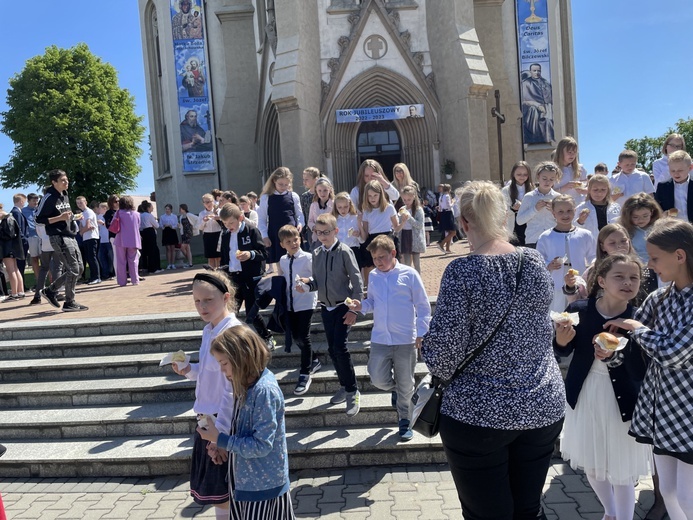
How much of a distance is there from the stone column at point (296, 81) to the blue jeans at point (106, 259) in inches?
258

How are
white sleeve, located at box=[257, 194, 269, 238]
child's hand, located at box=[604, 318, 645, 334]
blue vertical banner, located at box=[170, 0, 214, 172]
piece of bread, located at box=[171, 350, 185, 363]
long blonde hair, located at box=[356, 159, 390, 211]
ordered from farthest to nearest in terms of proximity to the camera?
blue vertical banner, located at box=[170, 0, 214, 172]
white sleeve, located at box=[257, 194, 269, 238]
long blonde hair, located at box=[356, 159, 390, 211]
piece of bread, located at box=[171, 350, 185, 363]
child's hand, located at box=[604, 318, 645, 334]

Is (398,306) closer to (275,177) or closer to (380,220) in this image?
(380,220)

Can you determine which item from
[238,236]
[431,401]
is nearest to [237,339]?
[431,401]

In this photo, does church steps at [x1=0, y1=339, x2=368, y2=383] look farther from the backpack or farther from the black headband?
the backpack

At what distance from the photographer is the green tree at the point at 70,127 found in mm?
30875

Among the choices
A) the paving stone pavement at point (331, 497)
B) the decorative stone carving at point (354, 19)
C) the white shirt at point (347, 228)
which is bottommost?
the paving stone pavement at point (331, 497)

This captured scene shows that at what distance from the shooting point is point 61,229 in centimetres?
883

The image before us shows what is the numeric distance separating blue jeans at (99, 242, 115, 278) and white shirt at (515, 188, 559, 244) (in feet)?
38.6

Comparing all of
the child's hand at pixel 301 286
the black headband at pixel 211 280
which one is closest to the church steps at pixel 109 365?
the child's hand at pixel 301 286

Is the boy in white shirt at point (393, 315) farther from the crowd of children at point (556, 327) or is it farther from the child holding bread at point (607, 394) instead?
the child holding bread at point (607, 394)

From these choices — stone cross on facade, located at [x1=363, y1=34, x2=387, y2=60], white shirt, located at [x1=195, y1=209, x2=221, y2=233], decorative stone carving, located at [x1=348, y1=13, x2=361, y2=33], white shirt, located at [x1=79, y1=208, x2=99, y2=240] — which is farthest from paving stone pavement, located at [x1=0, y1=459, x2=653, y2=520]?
decorative stone carving, located at [x1=348, y1=13, x2=361, y2=33]

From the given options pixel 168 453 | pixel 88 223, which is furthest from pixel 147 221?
pixel 168 453

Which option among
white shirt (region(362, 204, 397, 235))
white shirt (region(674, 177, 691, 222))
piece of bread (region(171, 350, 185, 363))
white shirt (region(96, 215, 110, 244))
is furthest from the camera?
white shirt (region(96, 215, 110, 244))

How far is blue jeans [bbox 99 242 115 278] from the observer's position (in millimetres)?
15039
